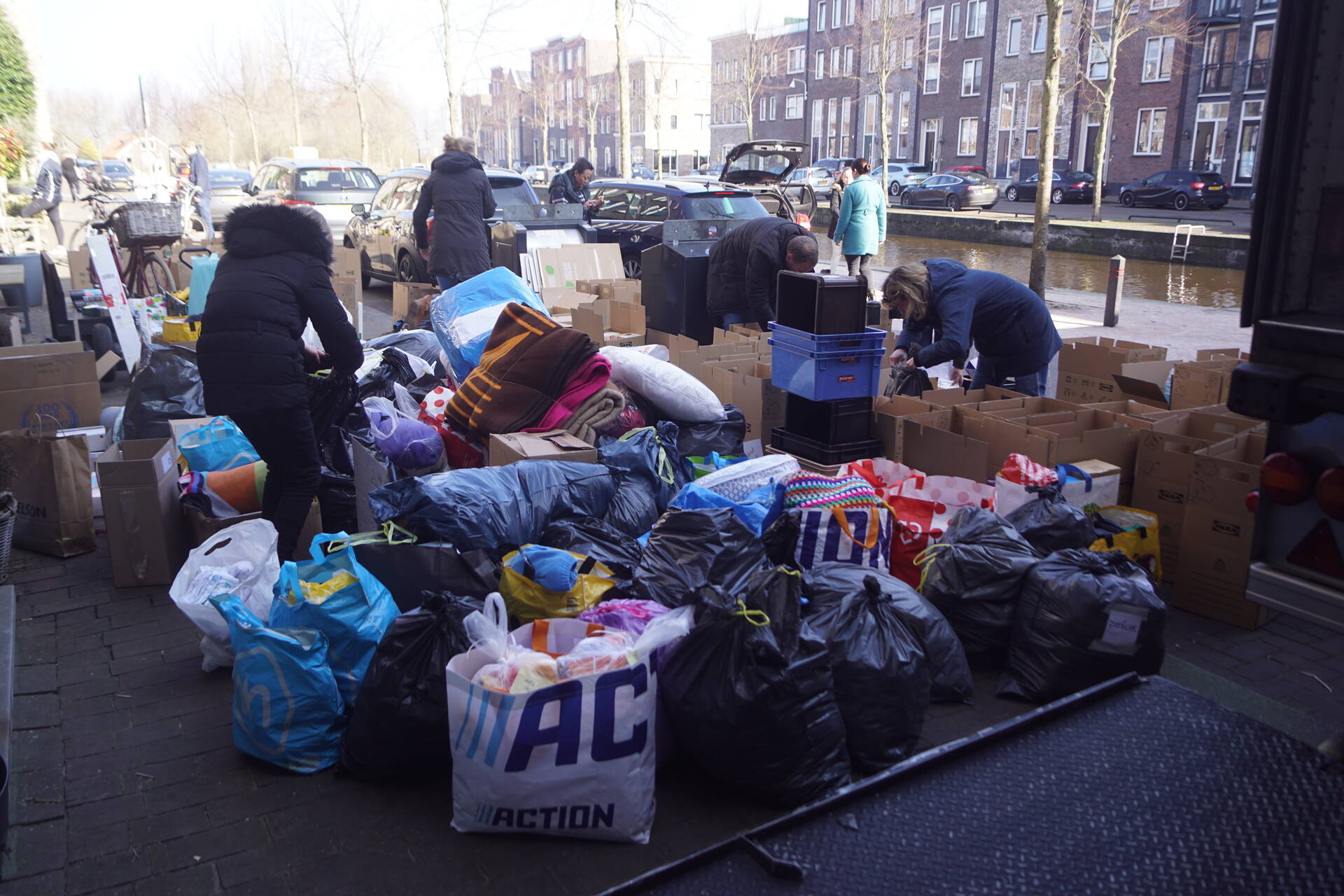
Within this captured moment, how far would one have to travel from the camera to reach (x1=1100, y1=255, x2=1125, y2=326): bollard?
440 inches

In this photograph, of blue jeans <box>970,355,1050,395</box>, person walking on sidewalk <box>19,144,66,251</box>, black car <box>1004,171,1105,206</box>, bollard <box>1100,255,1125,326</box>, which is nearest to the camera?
blue jeans <box>970,355,1050,395</box>

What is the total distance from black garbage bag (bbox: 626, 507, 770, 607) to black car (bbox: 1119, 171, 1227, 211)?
33.2 metres

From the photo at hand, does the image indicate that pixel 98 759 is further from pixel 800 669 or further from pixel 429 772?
pixel 800 669

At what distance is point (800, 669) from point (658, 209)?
10.4 meters

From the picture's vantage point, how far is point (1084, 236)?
21562 millimetres

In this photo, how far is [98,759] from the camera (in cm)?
329

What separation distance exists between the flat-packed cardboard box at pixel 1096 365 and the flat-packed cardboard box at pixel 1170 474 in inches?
54.2

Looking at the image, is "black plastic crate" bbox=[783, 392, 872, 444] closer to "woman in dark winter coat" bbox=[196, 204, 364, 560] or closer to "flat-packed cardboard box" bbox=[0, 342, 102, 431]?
"woman in dark winter coat" bbox=[196, 204, 364, 560]

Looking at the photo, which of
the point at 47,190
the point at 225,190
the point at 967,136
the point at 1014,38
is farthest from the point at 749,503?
the point at 967,136

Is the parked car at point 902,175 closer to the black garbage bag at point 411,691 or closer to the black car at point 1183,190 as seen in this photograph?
the black car at point 1183,190

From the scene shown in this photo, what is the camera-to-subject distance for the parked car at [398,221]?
12.5m

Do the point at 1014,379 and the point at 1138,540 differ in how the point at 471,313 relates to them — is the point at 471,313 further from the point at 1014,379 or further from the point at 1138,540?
the point at 1138,540

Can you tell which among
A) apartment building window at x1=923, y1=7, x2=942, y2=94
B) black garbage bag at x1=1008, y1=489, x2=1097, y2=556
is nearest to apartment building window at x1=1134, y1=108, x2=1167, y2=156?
apartment building window at x1=923, y1=7, x2=942, y2=94

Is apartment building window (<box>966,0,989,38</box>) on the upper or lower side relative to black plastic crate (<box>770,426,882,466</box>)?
upper
